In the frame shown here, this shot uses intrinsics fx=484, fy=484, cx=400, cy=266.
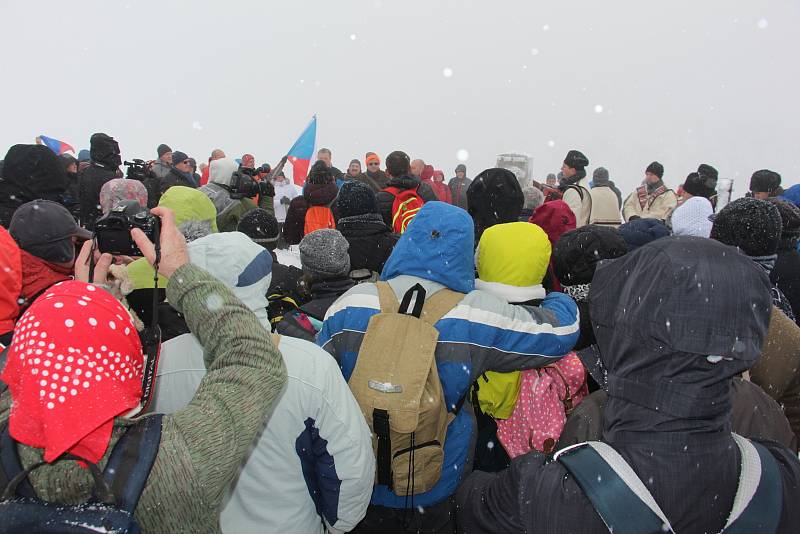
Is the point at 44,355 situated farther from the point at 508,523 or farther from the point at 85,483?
the point at 508,523

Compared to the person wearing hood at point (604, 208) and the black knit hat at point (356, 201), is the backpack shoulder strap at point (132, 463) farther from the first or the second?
the person wearing hood at point (604, 208)

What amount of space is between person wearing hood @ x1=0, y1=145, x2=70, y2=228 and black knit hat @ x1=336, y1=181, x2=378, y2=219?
2371mm

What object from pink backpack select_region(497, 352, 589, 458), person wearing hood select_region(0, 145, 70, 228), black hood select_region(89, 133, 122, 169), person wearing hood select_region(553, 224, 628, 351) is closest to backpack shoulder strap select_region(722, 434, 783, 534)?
pink backpack select_region(497, 352, 589, 458)

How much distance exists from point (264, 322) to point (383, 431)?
23.2 inches

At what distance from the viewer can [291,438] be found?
5.19 feet

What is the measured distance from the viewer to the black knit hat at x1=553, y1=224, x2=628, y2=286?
92.7 inches

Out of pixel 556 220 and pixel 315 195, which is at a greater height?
pixel 556 220

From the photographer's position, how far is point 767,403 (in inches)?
62.9

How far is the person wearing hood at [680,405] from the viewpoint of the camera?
1.07m

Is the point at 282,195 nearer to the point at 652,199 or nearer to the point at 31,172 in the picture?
the point at 31,172

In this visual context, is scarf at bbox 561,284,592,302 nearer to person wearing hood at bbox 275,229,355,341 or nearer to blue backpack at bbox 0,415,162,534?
person wearing hood at bbox 275,229,355,341

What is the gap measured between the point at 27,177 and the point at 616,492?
461 cm

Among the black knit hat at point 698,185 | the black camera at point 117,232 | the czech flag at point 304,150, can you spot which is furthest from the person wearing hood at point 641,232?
the czech flag at point 304,150

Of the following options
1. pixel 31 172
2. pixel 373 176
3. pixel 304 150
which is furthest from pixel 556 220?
pixel 304 150
